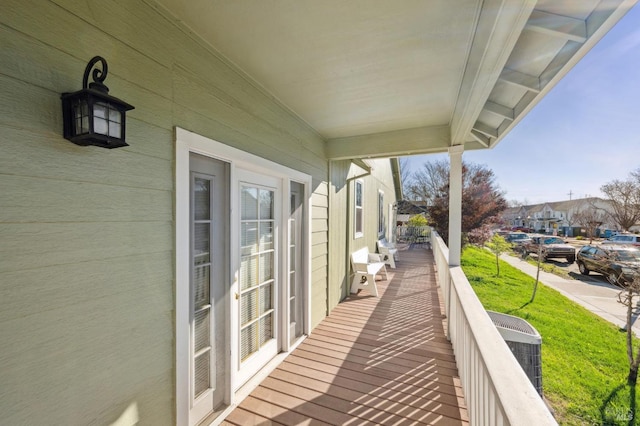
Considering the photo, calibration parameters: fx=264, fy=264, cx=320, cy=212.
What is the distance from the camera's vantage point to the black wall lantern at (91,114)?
1.05 m

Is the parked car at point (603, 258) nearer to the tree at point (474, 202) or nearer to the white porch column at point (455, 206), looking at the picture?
the tree at point (474, 202)

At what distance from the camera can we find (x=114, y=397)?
1277 mm

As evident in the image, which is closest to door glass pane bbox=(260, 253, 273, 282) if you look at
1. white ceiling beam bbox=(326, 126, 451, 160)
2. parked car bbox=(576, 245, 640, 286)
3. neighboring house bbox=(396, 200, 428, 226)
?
white ceiling beam bbox=(326, 126, 451, 160)

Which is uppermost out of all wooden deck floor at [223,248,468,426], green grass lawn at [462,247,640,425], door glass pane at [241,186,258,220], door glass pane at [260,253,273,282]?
door glass pane at [241,186,258,220]

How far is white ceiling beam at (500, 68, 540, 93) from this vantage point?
77.8 inches

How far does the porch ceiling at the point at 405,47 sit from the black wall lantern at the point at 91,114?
780 millimetres

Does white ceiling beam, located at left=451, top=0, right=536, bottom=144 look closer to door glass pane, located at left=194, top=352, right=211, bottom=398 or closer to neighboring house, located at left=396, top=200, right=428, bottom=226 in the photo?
door glass pane, located at left=194, top=352, right=211, bottom=398

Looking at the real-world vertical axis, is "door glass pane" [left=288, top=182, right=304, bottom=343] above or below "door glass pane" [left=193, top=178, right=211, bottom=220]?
below

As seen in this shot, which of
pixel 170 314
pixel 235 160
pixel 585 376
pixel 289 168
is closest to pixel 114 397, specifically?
pixel 170 314

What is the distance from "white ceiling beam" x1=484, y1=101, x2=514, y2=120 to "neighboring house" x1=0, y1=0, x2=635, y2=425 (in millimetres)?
23

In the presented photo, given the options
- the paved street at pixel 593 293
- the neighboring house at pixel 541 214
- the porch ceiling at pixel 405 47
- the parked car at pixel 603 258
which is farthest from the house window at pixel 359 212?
the neighboring house at pixel 541 214

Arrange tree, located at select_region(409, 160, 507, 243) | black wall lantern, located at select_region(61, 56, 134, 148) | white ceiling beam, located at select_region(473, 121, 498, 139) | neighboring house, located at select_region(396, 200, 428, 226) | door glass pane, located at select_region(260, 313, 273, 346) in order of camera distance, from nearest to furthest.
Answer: black wall lantern, located at select_region(61, 56, 134, 148)
door glass pane, located at select_region(260, 313, 273, 346)
white ceiling beam, located at select_region(473, 121, 498, 139)
tree, located at select_region(409, 160, 507, 243)
neighboring house, located at select_region(396, 200, 428, 226)

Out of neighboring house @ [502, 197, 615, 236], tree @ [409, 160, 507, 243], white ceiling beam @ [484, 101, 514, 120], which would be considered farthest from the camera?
neighboring house @ [502, 197, 615, 236]

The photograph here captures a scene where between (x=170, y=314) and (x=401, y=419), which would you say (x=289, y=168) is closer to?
(x=170, y=314)
